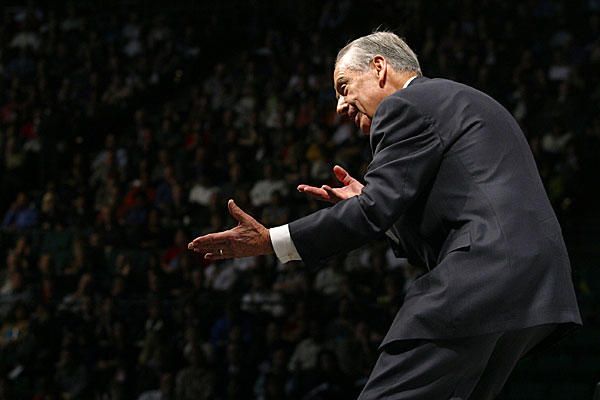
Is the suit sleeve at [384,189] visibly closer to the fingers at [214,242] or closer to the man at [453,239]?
the man at [453,239]

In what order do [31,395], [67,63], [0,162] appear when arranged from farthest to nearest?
[67,63]
[0,162]
[31,395]

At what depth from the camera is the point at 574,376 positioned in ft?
22.1

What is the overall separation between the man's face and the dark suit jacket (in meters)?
0.19

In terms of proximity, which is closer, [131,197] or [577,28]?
[131,197]

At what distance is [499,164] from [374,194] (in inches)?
12.2

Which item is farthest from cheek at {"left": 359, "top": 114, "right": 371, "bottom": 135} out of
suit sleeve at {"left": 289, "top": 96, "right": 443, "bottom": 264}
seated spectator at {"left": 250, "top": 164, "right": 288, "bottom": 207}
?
seated spectator at {"left": 250, "top": 164, "right": 288, "bottom": 207}

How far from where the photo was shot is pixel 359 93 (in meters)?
2.63

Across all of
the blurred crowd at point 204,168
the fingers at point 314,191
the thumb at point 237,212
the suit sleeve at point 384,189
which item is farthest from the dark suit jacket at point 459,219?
the blurred crowd at point 204,168

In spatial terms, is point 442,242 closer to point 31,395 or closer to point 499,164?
point 499,164

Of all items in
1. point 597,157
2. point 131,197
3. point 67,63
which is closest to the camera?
point 597,157

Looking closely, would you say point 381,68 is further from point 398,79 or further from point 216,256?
point 216,256

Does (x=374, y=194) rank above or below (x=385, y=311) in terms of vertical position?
above

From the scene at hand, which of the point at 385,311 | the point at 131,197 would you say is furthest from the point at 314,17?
the point at 385,311

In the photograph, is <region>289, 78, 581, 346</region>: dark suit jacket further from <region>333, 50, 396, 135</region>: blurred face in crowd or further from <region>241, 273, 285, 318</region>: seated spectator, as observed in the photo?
<region>241, 273, 285, 318</region>: seated spectator
